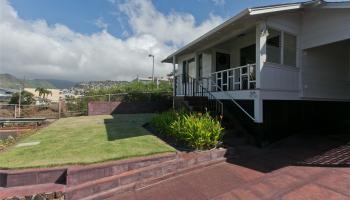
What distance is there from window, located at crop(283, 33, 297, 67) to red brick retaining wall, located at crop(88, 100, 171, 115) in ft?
29.0

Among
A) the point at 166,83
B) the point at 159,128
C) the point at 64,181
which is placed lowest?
the point at 64,181

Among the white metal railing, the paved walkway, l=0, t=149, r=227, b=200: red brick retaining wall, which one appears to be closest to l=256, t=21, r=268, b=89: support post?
the white metal railing

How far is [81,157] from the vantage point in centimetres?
519

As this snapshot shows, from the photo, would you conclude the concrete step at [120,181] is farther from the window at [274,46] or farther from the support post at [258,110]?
the window at [274,46]

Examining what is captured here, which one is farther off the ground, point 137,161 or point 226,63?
point 226,63

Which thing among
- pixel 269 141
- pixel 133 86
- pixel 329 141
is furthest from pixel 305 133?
pixel 133 86

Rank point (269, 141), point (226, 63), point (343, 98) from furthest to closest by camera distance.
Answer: point (226, 63)
point (343, 98)
point (269, 141)

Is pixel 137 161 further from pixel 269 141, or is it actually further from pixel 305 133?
pixel 305 133

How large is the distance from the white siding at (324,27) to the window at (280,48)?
20.1 inches

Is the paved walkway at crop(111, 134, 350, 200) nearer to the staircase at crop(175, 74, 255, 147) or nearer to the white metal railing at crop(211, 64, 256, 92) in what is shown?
the staircase at crop(175, 74, 255, 147)

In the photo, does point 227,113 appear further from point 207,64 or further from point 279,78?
point 207,64

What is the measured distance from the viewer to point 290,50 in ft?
27.7

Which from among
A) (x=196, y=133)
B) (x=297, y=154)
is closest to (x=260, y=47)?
(x=297, y=154)

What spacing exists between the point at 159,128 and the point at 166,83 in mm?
13920
